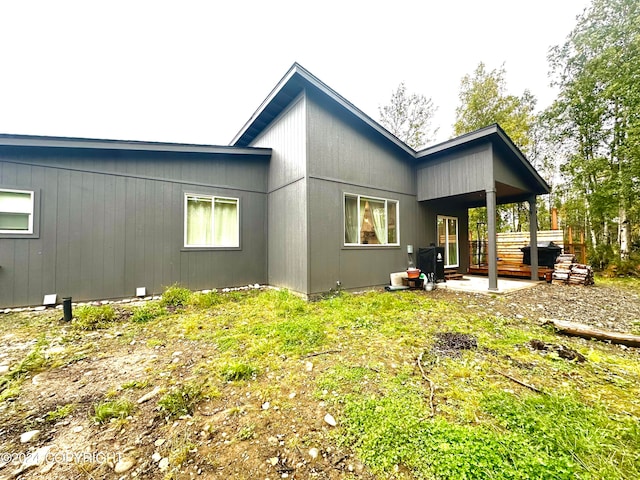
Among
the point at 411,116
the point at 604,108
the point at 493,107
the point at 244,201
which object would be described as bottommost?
the point at 244,201

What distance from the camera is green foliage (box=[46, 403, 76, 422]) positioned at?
1.75 meters

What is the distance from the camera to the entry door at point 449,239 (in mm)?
8453

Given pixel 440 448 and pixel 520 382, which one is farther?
pixel 520 382

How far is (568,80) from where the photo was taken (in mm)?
9922

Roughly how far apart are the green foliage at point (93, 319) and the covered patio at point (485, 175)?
24.9 feet

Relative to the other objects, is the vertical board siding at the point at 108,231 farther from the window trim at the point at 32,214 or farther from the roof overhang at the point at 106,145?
the roof overhang at the point at 106,145

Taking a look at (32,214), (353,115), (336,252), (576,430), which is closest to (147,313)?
(32,214)

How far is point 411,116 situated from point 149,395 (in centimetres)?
1780

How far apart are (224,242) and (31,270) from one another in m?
3.34

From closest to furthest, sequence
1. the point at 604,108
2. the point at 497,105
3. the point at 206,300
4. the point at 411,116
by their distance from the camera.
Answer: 1. the point at 206,300
2. the point at 604,108
3. the point at 497,105
4. the point at 411,116

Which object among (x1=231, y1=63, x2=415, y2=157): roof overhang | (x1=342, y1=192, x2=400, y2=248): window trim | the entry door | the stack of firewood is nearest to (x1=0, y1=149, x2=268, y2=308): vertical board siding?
(x1=231, y1=63, x2=415, y2=157): roof overhang

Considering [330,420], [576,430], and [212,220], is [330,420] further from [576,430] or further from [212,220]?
[212,220]

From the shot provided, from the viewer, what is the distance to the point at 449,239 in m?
8.76

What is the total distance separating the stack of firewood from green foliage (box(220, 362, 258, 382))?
8.83 metres
